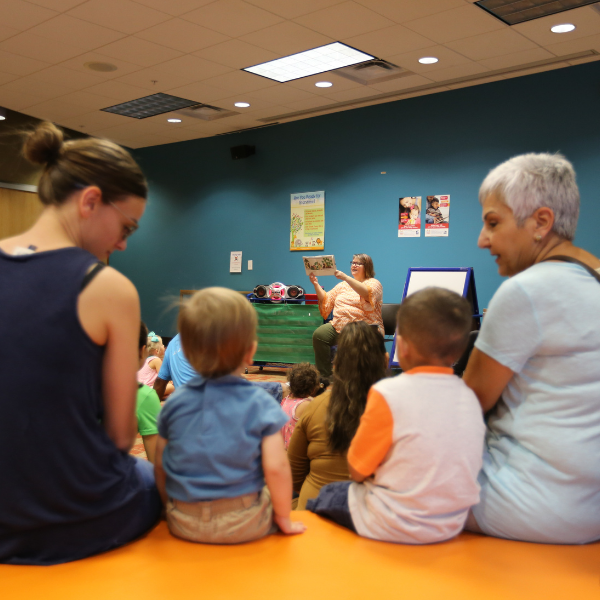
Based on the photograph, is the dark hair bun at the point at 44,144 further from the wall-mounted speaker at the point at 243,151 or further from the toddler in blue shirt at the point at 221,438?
the wall-mounted speaker at the point at 243,151

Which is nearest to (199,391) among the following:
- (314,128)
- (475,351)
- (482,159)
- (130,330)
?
(130,330)

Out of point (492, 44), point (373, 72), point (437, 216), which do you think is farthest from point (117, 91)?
point (492, 44)

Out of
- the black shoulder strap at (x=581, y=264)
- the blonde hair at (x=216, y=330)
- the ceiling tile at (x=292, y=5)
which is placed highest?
the ceiling tile at (x=292, y=5)

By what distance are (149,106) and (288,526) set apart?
6.92 m

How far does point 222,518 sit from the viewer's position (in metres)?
1.32

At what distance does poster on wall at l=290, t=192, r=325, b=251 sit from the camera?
25.1ft

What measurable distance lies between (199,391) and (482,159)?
5700 millimetres

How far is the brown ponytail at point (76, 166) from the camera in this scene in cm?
126

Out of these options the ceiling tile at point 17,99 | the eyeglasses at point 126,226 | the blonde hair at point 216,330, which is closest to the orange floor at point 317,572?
the blonde hair at point 216,330

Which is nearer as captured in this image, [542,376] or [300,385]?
[542,376]

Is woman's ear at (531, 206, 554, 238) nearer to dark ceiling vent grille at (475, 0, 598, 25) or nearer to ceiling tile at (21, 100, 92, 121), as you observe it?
dark ceiling vent grille at (475, 0, 598, 25)

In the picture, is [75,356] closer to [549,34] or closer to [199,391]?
[199,391]

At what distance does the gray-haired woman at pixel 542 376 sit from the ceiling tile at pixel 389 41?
3.96m

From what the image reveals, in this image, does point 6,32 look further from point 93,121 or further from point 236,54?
point 93,121
